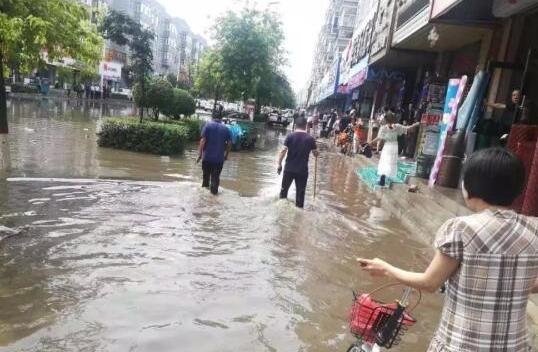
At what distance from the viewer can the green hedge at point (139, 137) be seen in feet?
52.8

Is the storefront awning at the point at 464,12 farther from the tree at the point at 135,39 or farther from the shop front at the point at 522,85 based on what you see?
the tree at the point at 135,39

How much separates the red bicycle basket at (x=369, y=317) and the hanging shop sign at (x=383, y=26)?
620 inches

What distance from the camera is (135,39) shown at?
19.3m

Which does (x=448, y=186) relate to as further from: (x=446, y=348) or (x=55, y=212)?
(x=446, y=348)

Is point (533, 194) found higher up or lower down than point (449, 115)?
lower down

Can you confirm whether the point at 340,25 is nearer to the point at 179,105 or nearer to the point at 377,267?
the point at 179,105

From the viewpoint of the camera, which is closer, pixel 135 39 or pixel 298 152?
pixel 298 152

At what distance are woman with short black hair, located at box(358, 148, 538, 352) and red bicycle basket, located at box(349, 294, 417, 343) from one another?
1.34 feet

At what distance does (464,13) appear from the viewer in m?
11.8

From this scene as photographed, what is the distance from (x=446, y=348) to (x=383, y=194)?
10492mm

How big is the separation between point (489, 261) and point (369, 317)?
0.73m

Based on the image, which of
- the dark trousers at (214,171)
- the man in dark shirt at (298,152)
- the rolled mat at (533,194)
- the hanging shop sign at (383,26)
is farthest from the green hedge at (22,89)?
the rolled mat at (533,194)

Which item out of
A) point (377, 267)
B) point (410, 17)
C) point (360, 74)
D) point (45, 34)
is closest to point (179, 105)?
point (360, 74)

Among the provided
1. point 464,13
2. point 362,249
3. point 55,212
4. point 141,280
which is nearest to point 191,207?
point 55,212
